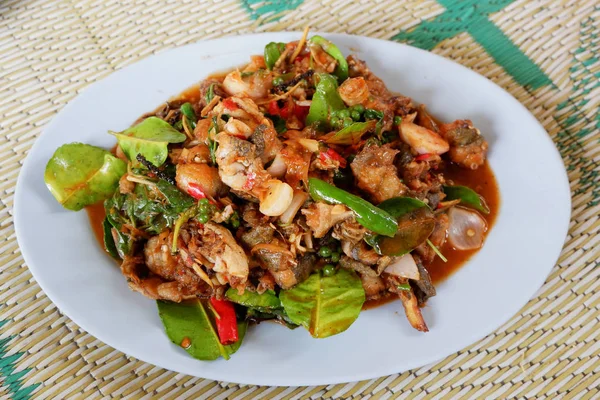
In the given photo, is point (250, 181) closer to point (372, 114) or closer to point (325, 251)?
point (325, 251)

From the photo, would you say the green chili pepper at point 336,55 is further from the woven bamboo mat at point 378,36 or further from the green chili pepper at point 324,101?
the woven bamboo mat at point 378,36

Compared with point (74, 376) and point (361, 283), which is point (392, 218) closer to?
point (361, 283)

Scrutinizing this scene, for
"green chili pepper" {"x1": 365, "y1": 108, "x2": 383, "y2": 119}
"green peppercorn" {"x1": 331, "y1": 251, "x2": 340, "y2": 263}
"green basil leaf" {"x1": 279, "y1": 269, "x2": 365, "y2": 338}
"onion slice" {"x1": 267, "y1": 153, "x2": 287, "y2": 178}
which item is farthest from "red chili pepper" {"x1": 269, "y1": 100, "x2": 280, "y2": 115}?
"green basil leaf" {"x1": 279, "y1": 269, "x2": 365, "y2": 338}

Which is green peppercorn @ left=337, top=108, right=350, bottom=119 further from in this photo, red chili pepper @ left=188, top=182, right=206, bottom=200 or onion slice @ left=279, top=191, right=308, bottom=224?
red chili pepper @ left=188, top=182, right=206, bottom=200

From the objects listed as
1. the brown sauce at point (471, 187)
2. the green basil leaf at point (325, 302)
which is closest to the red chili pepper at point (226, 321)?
the green basil leaf at point (325, 302)

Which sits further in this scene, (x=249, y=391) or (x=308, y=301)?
(x=249, y=391)

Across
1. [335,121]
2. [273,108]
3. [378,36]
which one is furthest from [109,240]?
[378,36]

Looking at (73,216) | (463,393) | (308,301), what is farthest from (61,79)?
(463,393)
